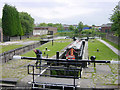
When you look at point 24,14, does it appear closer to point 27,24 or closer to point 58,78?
point 27,24

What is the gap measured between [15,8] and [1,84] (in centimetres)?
3595

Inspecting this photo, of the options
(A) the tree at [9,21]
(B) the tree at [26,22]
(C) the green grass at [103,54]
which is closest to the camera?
(C) the green grass at [103,54]

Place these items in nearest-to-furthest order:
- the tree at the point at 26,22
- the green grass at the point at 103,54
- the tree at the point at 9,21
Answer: the green grass at the point at 103,54, the tree at the point at 9,21, the tree at the point at 26,22

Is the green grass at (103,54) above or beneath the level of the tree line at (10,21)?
beneath

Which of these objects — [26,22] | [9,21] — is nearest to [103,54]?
[9,21]

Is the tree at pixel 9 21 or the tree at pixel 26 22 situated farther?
the tree at pixel 26 22

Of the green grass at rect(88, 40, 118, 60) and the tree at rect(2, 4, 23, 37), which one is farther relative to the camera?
the tree at rect(2, 4, 23, 37)

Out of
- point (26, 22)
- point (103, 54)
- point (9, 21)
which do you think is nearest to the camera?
point (103, 54)

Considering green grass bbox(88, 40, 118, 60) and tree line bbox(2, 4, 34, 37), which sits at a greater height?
tree line bbox(2, 4, 34, 37)

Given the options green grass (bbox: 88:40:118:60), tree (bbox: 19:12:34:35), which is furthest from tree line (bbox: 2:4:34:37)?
green grass (bbox: 88:40:118:60)

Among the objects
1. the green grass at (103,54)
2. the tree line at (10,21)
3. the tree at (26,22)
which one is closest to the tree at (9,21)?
the tree line at (10,21)

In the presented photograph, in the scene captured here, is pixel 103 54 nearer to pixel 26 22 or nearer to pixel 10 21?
pixel 10 21

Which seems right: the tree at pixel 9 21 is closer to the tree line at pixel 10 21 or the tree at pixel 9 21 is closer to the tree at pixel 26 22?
the tree line at pixel 10 21

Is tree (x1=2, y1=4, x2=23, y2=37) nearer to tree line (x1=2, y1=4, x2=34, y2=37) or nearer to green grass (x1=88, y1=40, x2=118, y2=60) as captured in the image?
tree line (x1=2, y1=4, x2=34, y2=37)
